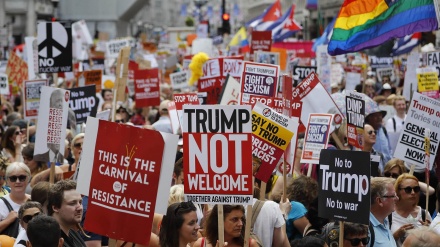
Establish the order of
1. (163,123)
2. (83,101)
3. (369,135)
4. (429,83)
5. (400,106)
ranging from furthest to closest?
(429,83) < (400,106) < (163,123) < (83,101) < (369,135)

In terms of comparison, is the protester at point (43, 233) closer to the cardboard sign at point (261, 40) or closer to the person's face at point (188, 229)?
the person's face at point (188, 229)

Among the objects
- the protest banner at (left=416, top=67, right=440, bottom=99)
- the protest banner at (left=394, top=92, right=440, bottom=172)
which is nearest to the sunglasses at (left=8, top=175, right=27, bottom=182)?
the protest banner at (left=394, top=92, right=440, bottom=172)

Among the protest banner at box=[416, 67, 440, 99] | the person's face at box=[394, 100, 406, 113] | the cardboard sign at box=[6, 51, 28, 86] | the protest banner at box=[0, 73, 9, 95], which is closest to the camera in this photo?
the person's face at box=[394, 100, 406, 113]

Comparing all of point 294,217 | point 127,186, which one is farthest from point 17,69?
point 127,186

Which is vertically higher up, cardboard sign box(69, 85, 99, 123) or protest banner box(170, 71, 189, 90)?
cardboard sign box(69, 85, 99, 123)

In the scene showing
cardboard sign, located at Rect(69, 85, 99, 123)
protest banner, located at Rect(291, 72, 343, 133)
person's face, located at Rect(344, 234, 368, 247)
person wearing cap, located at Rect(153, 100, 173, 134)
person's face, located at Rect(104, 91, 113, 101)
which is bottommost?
person's face, located at Rect(104, 91, 113, 101)

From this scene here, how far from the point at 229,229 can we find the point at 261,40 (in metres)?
13.1

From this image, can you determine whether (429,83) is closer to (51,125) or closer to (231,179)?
(51,125)

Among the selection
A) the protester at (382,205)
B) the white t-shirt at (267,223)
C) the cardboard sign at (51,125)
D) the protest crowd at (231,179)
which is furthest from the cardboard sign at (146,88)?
the protester at (382,205)

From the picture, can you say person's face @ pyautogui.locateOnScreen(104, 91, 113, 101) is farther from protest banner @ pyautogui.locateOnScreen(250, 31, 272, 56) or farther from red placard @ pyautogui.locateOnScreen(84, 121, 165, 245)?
red placard @ pyautogui.locateOnScreen(84, 121, 165, 245)

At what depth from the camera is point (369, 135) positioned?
1155 centimetres

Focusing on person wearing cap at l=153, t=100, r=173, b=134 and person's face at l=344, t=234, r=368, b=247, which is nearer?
person's face at l=344, t=234, r=368, b=247

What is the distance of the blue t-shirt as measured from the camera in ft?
27.5

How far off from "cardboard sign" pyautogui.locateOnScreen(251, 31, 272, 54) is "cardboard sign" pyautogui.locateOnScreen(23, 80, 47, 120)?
6177mm
